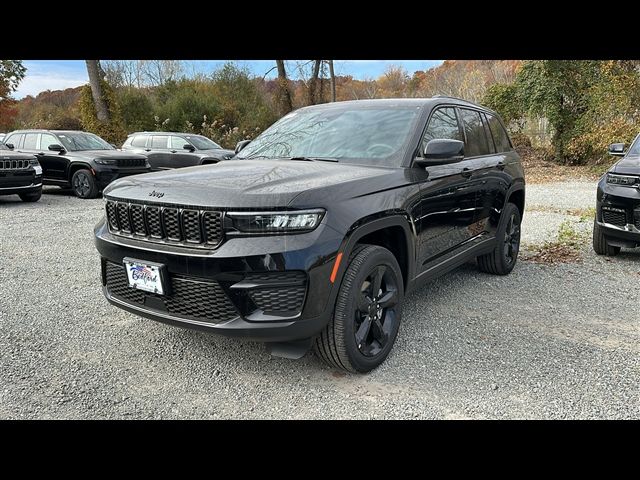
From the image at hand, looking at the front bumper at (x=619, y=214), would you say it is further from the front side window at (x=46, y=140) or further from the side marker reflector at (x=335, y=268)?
the front side window at (x=46, y=140)

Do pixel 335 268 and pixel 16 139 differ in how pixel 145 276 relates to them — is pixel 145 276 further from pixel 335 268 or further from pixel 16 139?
pixel 16 139

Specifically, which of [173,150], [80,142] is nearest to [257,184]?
[80,142]

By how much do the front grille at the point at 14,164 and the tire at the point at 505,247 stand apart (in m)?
9.78

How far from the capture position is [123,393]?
302 centimetres

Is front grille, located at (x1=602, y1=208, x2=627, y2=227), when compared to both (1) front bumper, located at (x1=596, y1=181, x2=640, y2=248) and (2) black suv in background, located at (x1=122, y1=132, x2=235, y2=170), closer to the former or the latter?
(1) front bumper, located at (x1=596, y1=181, x2=640, y2=248)

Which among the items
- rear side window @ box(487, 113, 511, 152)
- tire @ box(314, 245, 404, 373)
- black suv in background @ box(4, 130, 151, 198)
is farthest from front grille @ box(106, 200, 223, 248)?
black suv in background @ box(4, 130, 151, 198)

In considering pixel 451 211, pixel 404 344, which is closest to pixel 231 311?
pixel 404 344

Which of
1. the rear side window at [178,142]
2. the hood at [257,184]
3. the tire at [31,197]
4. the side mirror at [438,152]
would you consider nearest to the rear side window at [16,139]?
the tire at [31,197]

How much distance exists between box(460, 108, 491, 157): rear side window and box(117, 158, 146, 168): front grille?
31.6 ft

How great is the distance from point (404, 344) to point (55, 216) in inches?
323

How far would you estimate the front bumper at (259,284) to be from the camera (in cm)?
269

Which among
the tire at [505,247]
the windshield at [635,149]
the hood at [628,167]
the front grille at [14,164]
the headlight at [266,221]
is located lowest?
the tire at [505,247]

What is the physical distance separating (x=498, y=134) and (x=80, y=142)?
11.2m
